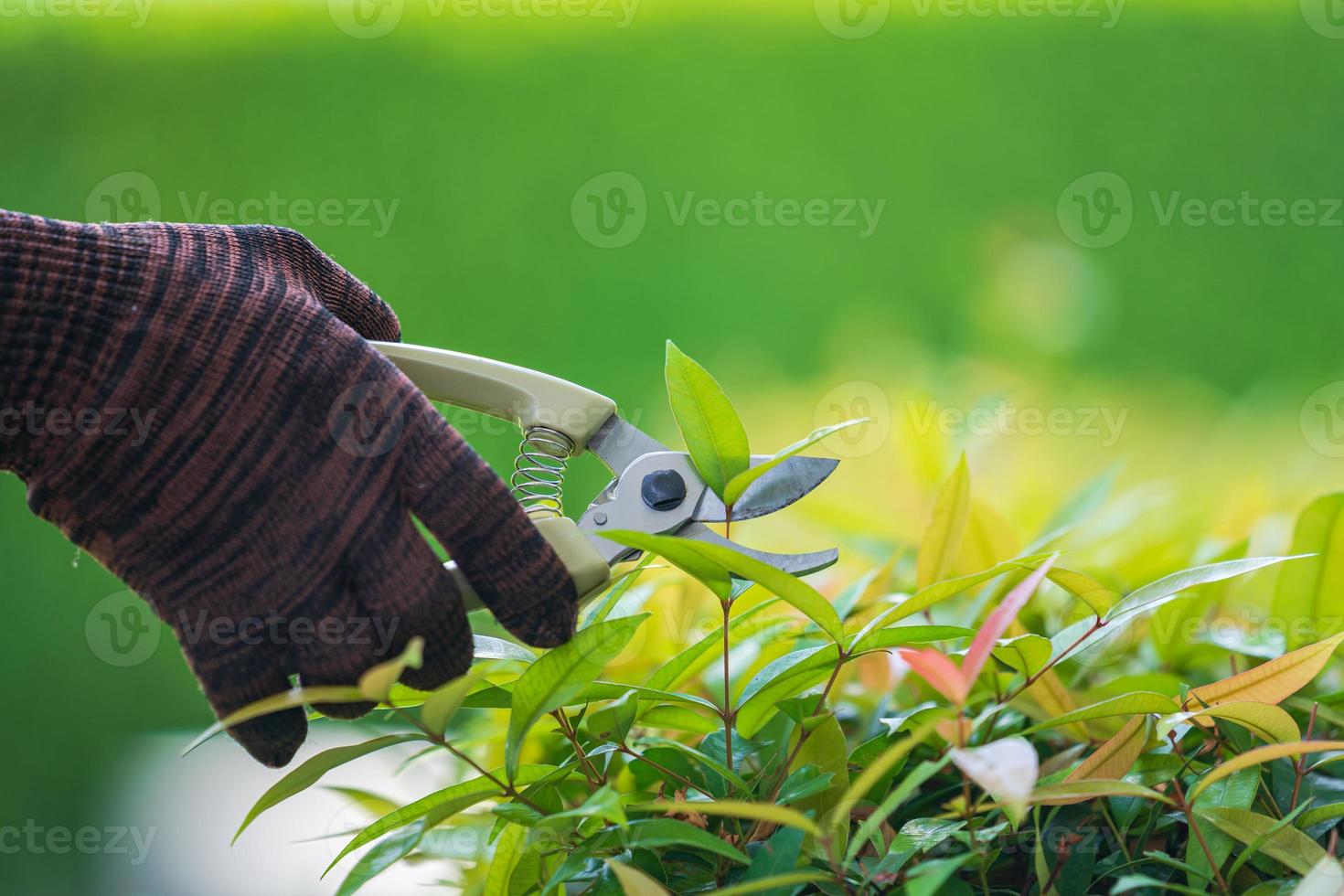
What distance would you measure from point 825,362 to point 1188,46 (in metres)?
1.21

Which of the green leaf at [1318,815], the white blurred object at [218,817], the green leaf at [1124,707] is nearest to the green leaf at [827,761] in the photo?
the green leaf at [1124,707]

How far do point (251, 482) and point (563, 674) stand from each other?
0.19m

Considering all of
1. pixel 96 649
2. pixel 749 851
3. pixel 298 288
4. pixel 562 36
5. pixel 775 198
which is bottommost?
pixel 96 649

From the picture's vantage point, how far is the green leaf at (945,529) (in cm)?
68

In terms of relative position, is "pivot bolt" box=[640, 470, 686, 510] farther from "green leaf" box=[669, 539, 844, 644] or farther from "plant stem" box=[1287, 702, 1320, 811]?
"plant stem" box=[1287, 702, 1320, 811]

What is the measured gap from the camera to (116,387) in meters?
0.51

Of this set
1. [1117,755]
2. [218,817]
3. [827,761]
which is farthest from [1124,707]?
[218,817]

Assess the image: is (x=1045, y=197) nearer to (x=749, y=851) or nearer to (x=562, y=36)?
(x=562, y=36)

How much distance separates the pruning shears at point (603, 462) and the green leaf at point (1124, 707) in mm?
150

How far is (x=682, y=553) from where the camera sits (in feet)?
1.52

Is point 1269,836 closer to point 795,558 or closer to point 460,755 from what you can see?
point 795,558

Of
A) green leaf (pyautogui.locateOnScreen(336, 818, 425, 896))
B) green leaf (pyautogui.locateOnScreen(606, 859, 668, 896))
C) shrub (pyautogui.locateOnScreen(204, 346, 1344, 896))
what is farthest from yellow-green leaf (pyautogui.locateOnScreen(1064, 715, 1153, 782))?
green leaf (pyautogui.locateOnScreen(336, 818, 425, 896))

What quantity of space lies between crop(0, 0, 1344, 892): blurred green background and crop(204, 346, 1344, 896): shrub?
5.49 ft

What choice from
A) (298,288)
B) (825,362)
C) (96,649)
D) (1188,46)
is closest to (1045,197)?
(1188,46)
